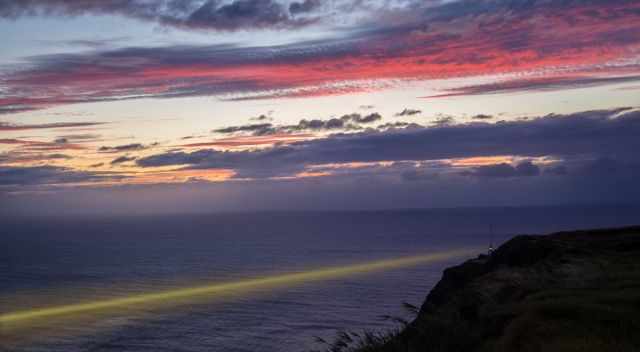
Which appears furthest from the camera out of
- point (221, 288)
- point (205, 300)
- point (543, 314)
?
point (221, 288)

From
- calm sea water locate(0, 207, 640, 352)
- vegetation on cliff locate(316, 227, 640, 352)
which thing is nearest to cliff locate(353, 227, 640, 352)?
vegetation on cliff locate(316, 227, 640, 352)

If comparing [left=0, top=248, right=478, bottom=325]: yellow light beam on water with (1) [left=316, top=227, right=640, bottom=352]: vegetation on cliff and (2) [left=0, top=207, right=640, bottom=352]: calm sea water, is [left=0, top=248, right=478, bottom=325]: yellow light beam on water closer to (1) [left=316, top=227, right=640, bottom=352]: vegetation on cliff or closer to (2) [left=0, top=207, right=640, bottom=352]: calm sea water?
(2) [left=0, top=207, right=640, bottom=352]: calm sea water

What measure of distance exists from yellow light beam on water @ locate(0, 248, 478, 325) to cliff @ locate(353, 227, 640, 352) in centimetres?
5856

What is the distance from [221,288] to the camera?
8925 cm

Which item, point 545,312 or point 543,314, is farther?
point 545,312

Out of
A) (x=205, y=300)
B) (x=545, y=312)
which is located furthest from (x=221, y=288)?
(x=545, y=312)

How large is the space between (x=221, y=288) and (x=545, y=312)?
77305 mm

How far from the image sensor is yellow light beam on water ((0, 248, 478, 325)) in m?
71.1

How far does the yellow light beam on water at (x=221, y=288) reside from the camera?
71.1 metres

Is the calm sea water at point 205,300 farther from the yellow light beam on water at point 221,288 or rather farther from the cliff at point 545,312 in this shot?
the cliff at point 545,312

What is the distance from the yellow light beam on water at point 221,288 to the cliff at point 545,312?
5856 centimetres

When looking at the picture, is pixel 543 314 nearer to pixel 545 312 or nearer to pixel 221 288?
pixel 545 312

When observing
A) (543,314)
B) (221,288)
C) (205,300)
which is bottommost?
(205,300)

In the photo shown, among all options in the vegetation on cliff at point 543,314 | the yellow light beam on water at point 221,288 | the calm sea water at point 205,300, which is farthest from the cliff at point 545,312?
the yellow light beam on water at point 221,288
